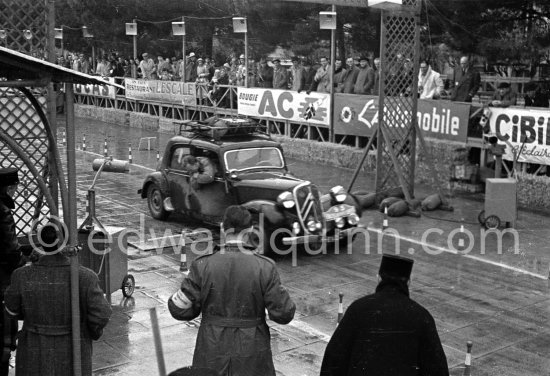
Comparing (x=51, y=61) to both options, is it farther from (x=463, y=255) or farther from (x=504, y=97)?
(x=504, y=97)

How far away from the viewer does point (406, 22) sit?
16438 mm

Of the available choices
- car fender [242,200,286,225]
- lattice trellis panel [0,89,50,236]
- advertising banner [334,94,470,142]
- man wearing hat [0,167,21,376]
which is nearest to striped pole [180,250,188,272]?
car fender [242,200,286,225]

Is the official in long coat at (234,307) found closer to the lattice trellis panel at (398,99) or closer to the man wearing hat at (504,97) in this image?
the lattice trellis panel at (398,99)

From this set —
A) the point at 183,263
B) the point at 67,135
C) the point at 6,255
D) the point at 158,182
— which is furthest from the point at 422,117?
the point at 67,135

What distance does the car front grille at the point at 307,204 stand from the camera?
489 inches

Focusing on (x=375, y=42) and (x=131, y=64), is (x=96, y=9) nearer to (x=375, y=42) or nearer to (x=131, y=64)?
(x=131, y=64)

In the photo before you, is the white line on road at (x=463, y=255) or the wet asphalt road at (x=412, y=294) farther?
the white line on road at (x=463, y=255)

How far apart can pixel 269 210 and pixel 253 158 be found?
2025mm

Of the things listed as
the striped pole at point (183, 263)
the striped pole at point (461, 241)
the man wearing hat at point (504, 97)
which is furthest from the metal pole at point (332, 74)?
the striped pole at point (183, 263)

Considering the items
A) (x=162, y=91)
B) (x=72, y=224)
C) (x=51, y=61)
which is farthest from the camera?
(x=162, y=91)

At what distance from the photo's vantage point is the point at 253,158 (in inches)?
557

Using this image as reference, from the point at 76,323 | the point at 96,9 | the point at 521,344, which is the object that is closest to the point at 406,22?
the point at 521,344

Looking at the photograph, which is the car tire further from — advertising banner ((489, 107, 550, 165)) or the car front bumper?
advertising banner ((489, 107, 550, 165))

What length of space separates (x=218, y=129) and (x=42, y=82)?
9309mm
